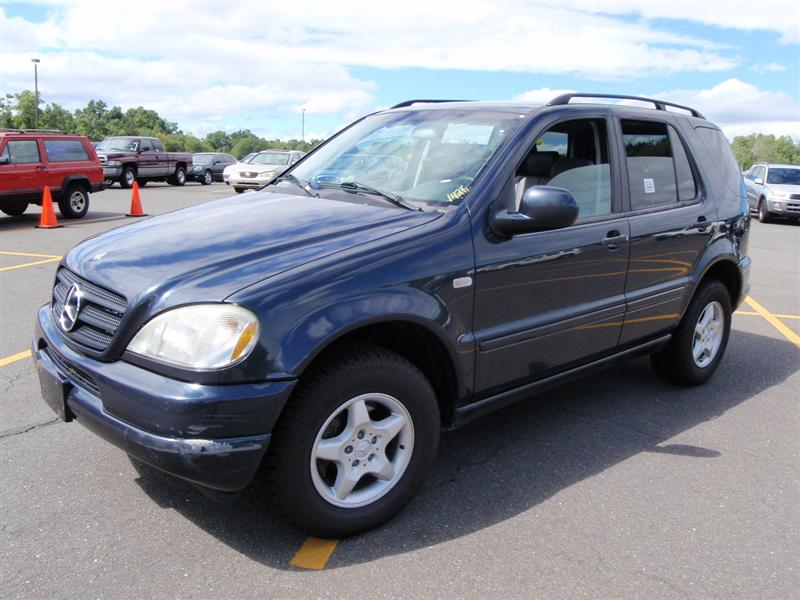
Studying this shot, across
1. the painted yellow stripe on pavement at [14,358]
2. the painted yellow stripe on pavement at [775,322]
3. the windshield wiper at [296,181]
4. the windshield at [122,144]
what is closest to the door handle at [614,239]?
the windshield wiper at [296,181]

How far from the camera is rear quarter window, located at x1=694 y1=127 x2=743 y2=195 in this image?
4.88m

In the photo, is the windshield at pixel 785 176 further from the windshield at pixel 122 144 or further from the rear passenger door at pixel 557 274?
the windshield at pixel 122 144

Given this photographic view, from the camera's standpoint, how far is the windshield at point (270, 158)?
78.1 feet

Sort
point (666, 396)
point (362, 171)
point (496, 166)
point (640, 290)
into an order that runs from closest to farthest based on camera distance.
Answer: point (496, 166), point (362, 171), point (640, 290), point (666, 396)

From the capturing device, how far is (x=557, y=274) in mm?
3551

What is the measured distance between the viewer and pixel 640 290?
162 inches

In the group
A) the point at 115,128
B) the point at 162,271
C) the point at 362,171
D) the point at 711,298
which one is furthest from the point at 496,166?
the point at 115,128

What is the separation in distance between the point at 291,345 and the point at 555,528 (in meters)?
1.43

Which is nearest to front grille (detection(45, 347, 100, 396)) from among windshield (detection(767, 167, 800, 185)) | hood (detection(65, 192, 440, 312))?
hood (detection(65, 192, 440, 312))

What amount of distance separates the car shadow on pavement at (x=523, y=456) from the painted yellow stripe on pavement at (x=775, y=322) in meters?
1.05

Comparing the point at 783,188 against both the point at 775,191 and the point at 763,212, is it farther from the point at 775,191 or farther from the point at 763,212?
the point at 763,212

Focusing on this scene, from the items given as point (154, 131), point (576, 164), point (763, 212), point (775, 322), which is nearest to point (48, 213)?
point (576, 164)

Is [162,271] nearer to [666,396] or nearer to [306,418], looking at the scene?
[306,418]

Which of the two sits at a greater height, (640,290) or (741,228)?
(741,228)
